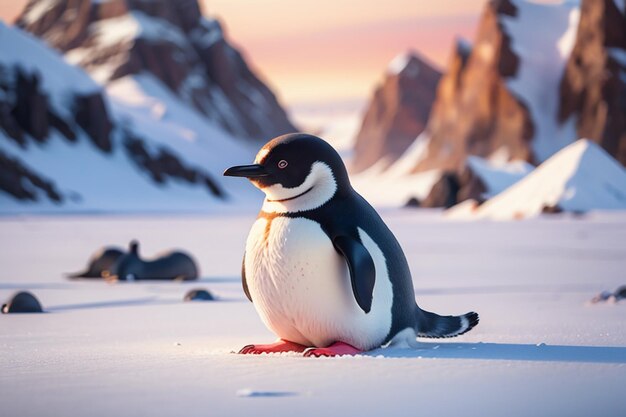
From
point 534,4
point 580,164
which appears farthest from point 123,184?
point 534,4

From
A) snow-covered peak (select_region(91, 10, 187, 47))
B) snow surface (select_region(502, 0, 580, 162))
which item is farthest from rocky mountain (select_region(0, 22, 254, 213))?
→ snow-covered peak (select_region(91, 10, 187, 47))

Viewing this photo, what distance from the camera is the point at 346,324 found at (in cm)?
541

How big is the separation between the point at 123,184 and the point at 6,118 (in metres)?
9.32

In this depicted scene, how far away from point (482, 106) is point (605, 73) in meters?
14.3

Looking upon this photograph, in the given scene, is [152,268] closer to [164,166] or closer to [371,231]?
[371,231]

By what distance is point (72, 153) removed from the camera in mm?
68500

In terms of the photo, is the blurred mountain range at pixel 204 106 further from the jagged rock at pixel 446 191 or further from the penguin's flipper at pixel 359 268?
the penguin's flipper at pixel 359 268

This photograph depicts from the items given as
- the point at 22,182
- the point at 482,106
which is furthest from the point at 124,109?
the point at 22,182

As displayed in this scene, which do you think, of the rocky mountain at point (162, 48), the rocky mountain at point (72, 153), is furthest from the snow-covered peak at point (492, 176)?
the rocky mountain at point (162, 48)

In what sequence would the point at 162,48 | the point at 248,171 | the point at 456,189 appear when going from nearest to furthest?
the point at 248,171
the point at 456,189
the point at 162,48

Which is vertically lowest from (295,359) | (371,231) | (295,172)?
(295,359)

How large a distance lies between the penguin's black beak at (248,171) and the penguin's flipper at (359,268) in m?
0.60

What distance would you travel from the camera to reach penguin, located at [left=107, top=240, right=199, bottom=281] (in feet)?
42.0

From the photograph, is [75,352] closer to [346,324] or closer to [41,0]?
[346,324]
